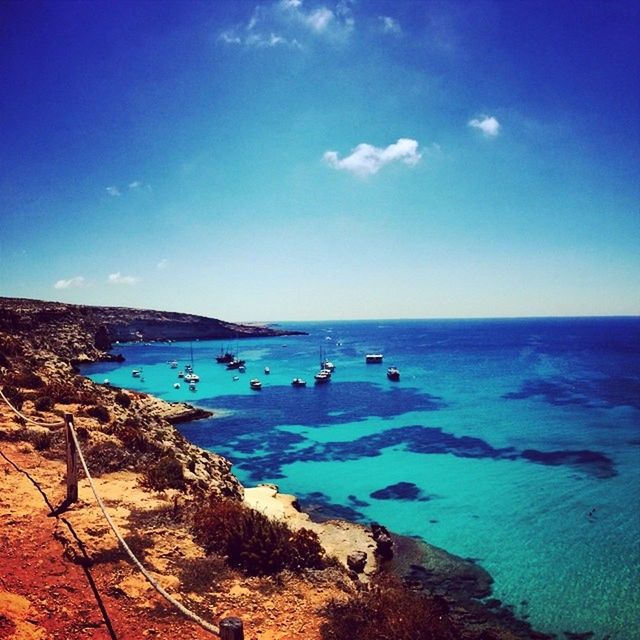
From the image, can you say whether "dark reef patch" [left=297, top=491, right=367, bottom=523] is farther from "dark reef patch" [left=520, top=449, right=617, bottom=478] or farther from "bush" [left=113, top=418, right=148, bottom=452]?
"dark reef patch" [left=520, top=449, right=617, bottom=478]

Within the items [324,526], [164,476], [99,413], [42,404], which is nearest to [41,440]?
[164,476]

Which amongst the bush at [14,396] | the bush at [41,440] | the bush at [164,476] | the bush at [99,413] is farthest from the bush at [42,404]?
the bush at [164,476]

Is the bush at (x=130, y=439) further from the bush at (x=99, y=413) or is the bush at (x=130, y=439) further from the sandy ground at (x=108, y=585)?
the sandy ground at (x=108, y=585)

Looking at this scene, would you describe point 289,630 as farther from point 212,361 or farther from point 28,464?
point 212,361

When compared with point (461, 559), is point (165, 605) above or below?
above

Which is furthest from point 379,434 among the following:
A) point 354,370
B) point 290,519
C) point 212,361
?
point 212,361

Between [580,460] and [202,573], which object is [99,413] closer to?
[202,573]
